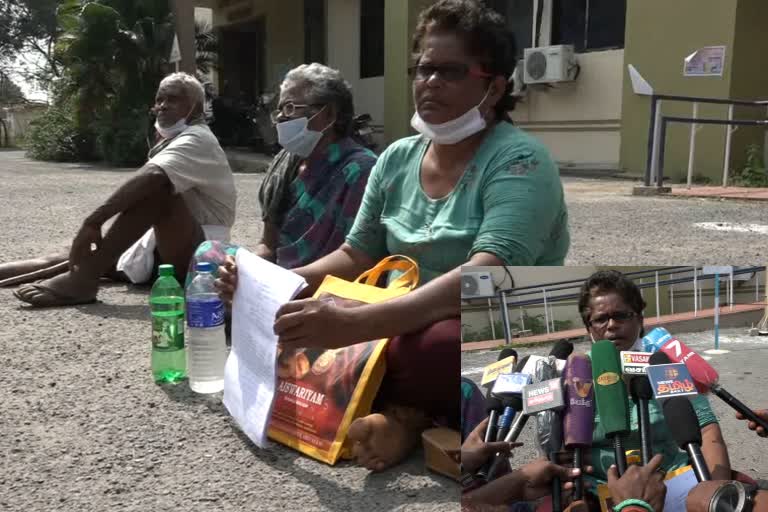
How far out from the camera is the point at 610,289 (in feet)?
4.11

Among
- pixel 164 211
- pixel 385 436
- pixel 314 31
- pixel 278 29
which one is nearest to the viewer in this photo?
pixel 385 436

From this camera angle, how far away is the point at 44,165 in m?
18.7

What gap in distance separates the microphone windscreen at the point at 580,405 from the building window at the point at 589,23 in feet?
36.3

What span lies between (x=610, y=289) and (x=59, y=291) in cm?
370

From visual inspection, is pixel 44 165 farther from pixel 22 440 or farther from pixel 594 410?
pixel 594 410

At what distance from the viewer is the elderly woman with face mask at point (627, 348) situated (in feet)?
3.82

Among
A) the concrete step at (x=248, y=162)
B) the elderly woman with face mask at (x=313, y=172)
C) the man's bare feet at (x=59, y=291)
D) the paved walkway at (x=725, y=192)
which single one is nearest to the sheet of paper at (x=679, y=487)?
the elderly woman with face mask at (x=313, y=172)

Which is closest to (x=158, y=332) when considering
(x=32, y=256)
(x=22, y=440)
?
(x=22, y=440)

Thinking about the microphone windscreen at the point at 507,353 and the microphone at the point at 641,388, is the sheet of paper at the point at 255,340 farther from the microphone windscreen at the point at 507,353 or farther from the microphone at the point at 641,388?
the microphone at the point at 641,388

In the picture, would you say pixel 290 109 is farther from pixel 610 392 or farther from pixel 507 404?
pixel 610 392

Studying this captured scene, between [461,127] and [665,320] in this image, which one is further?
[461,127]

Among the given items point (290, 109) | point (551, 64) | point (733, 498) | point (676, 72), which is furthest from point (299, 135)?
point (551, 64)

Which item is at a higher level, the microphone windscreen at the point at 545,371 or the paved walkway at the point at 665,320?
the paved walkway at the point at 665,320

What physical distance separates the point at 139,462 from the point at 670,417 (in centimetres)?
175
